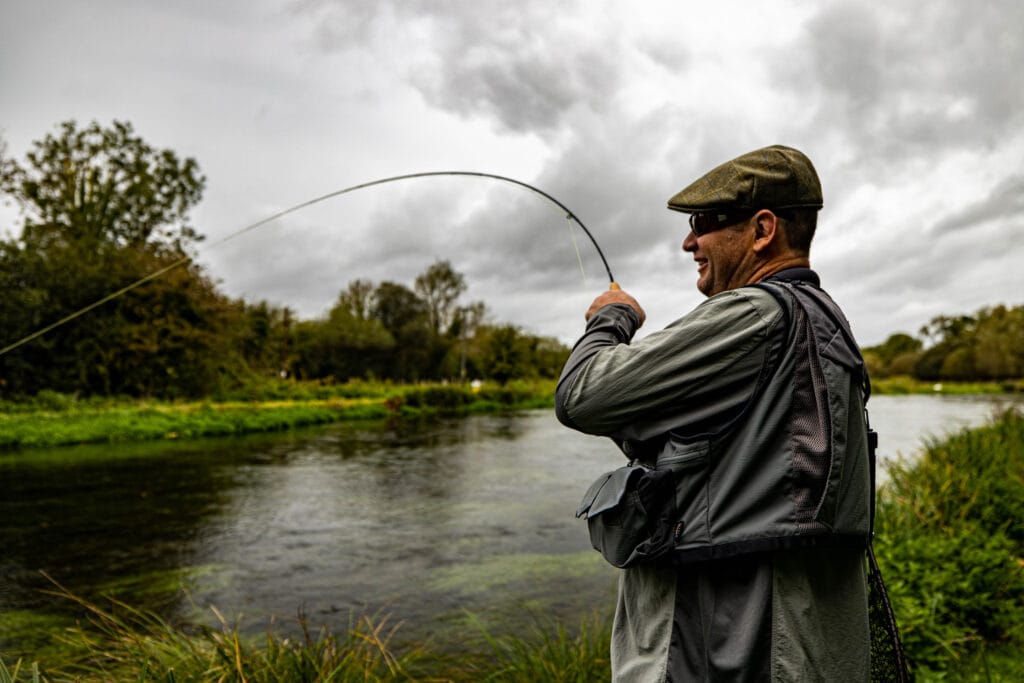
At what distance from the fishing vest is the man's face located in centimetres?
20

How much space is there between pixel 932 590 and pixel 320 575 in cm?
517

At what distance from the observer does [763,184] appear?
1.50 metres

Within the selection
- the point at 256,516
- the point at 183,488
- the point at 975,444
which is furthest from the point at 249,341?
the point at 975,444

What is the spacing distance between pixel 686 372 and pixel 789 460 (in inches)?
9.8

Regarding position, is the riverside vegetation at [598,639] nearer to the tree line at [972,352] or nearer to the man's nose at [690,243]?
the man's nose at [690,243]

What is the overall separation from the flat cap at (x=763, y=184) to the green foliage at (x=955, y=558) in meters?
3.08

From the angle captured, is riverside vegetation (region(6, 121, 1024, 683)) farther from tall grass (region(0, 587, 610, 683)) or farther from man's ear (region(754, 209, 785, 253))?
man's ear (region(754, 209, 785, 253))

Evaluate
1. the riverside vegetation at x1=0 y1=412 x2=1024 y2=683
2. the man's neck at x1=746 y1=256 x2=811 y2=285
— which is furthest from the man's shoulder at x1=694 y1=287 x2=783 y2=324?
the riverside vegetation at x1=0 y1=412 x2=1024 y2=683

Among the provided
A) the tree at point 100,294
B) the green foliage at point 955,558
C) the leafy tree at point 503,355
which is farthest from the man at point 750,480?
the leafy tree at point 503,355

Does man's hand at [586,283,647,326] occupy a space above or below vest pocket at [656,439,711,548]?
above

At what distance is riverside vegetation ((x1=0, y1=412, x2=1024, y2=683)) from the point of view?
10.1ft

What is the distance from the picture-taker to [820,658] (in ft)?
4.40

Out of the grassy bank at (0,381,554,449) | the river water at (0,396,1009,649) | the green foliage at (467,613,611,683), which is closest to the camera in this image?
the green foliage at (467,613,611,683)

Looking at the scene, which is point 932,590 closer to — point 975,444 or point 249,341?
point 975,444
